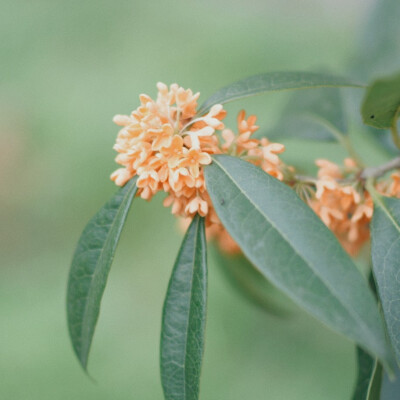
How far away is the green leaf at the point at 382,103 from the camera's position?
876 mm

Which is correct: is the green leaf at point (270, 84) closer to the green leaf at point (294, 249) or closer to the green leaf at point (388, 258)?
the green leaf at point (294, 249)

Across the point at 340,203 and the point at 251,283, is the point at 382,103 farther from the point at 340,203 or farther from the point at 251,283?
the point at 251,283

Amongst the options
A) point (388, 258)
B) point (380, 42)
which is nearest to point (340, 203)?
point (388, 258)

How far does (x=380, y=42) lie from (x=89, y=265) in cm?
141

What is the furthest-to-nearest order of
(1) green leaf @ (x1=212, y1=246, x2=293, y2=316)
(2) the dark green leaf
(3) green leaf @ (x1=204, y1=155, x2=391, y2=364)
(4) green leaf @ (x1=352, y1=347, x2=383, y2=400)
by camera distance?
(1) green leaf @ (x1=212, y1=246, x2=293, y2=316)
(2) the dark green leaf
(4) green leaf @ (x1=352, y1=347, x2=383, y2=400)
(3) green leaf @ (x1=204, y1=155, x2=391, y2=364)

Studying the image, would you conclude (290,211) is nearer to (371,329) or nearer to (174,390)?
(371,329)

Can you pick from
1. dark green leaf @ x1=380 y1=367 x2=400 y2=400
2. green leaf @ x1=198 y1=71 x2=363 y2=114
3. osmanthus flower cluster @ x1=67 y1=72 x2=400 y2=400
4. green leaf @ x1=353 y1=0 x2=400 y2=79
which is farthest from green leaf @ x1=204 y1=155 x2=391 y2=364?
green leaf @ x1=353 y1=0 x2=400 y2=79

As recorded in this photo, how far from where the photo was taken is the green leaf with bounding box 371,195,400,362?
90 centimetres

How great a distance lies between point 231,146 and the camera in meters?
1.12

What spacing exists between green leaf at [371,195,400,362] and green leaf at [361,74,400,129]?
175 millimetres

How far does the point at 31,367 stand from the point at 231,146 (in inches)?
85.5

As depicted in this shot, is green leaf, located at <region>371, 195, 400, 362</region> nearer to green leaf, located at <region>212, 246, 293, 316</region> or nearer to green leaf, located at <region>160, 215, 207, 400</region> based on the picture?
green leaf, located at <region>160, 215, 207, 400</region>

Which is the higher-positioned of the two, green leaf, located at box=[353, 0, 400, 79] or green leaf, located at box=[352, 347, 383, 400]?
green leaf, located at box=[353, 0, 400, 79]

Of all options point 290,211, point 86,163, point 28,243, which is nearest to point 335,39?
point 86,163
